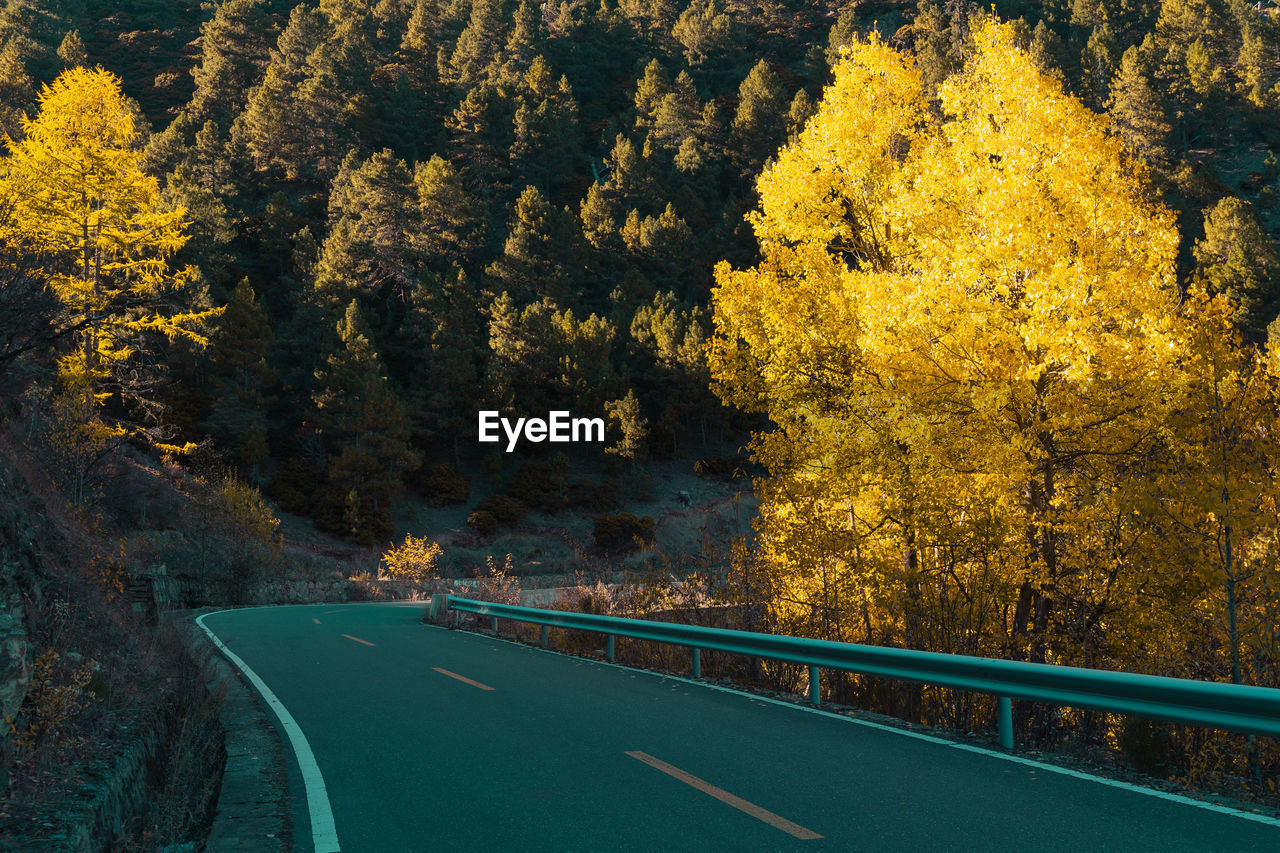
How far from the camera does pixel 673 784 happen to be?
535cm

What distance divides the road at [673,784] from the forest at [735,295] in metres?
2.14

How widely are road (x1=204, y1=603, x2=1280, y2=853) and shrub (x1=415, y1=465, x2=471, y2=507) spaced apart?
42.5 m

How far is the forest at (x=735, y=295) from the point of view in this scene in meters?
10.8

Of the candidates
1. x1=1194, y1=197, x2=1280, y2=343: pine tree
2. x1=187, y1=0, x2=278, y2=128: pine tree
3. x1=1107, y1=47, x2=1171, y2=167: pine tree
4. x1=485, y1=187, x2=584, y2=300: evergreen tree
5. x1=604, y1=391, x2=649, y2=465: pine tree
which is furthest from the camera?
x1=1107, y1=47, x2=1171, y2=167: pine tree

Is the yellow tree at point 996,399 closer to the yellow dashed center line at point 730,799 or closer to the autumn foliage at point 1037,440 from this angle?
the autumn foliage at point 1037,440

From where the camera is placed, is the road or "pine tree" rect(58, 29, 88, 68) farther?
"pine tree" rect(58, 29, 88, 68)

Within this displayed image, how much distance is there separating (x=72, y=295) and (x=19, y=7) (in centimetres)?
9426

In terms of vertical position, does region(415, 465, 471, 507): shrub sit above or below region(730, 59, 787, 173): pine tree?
below

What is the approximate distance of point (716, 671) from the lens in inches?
449

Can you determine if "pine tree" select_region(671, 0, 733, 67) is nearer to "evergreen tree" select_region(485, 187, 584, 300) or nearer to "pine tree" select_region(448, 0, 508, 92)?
"pine tree" select_region(448, 0, 508, 92)

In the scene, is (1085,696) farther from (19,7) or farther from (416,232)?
(19,7)

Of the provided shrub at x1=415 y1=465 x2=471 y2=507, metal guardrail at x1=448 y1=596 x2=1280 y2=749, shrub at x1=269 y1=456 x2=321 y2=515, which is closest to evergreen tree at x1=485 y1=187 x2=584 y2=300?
shrub at x1=415 y1=465 x2=471 y2=507

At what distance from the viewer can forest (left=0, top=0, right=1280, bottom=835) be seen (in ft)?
35.4

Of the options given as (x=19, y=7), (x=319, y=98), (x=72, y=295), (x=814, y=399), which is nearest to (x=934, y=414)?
(x=814, y=399)
